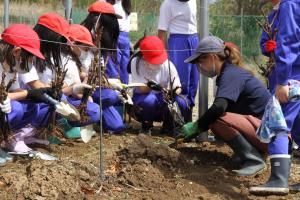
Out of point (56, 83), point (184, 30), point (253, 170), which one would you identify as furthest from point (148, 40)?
point (253, 170)

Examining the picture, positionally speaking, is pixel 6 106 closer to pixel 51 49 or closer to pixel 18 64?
pixel 18 64

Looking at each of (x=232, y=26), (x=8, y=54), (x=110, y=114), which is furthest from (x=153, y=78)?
(x=232, y=26)

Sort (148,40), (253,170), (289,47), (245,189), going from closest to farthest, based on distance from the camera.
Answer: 1. (289,47)
2. (245,189)
3. (253,170)
4. (148,40)

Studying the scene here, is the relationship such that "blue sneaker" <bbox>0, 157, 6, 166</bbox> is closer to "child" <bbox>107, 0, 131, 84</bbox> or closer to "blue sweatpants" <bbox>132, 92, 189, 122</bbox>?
"blue sweatpants" <bbox>132, 92, 189, 122</bbox>

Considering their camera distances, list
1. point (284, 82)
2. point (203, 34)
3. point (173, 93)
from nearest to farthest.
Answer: point (284, 82) → point (203, 34) → point (173, 93)

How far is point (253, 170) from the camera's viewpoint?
397 centimetres

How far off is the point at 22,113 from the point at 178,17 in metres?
2.08

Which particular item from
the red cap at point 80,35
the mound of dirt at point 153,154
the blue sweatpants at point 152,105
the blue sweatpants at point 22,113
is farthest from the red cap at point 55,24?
the mound of dirt at point 153,154

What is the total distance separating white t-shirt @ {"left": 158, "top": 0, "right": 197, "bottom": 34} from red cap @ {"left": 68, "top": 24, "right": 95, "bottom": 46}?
3.27 ft

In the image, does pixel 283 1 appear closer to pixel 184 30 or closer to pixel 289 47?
pixel 289 47

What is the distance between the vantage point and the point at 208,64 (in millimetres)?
4102

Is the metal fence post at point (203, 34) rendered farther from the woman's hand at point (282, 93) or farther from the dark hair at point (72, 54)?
the woman's hand at point (282, 93)

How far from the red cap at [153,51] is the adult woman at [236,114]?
3.34ft

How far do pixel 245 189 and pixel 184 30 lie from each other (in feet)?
7.51
